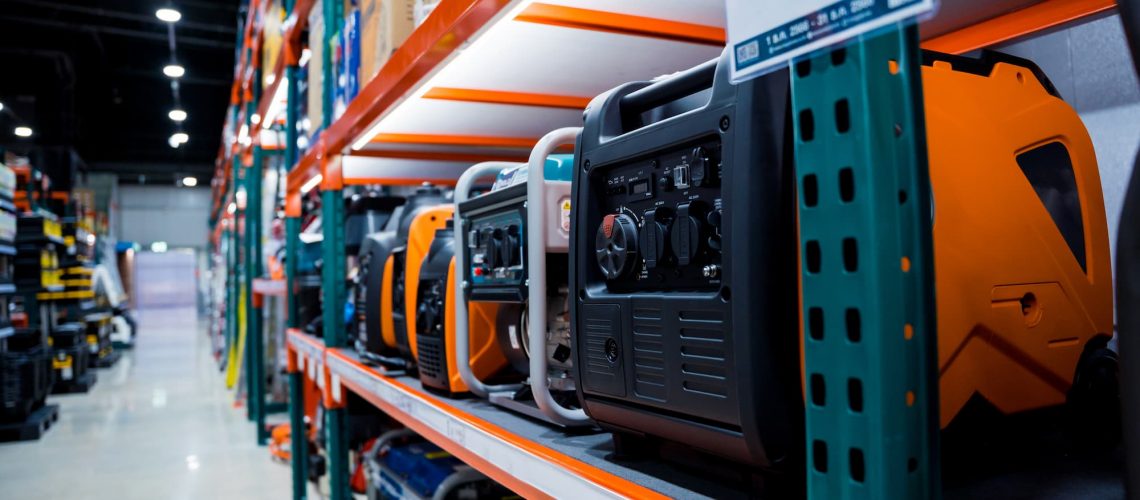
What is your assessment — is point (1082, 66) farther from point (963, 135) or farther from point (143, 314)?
point (143, 314)

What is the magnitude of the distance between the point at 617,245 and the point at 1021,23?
762 millimetres

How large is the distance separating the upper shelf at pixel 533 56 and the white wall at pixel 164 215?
76.3 ft

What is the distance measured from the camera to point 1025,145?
29.5 inches

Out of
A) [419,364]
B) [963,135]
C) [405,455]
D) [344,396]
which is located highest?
[963,135]

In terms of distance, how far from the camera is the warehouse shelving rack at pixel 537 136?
478 mm

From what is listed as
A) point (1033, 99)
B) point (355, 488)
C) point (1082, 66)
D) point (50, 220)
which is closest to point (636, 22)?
point (1033, 99)

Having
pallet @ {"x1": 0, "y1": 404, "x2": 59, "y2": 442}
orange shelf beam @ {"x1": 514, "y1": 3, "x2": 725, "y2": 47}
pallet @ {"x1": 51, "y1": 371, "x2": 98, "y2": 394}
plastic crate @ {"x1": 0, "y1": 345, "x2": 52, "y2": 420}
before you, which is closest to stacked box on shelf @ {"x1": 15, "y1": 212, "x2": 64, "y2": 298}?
plastic crate @ {"x1": 0, "y1": 345, "x2": 52, "y2": 420}

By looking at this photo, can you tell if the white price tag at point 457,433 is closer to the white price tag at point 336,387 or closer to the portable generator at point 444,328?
the portable generator at point 444,328

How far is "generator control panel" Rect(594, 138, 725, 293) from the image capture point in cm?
71

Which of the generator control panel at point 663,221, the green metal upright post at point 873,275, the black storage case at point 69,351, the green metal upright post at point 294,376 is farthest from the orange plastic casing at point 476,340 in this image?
the black storage case at point 69,351

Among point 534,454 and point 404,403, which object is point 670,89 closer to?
point 534,454

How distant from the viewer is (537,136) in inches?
85.2

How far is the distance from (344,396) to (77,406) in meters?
6.32

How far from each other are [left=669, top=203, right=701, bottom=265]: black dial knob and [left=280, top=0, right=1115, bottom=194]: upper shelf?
0.42 m
